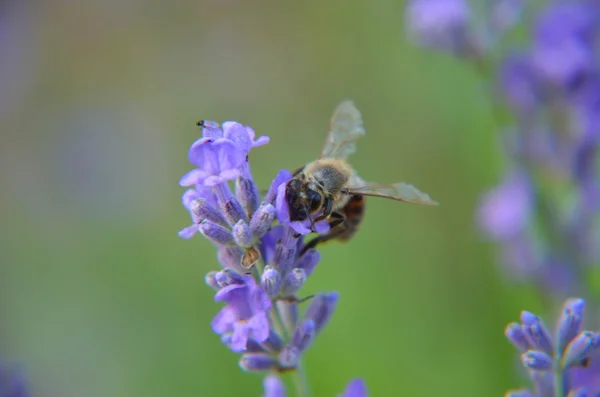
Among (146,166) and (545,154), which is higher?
(146,166)

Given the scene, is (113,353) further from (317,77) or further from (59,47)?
(59,47)

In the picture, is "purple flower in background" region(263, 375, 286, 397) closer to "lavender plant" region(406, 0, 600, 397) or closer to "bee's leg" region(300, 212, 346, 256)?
"bee's leg" region(300, 212, 346, 256)

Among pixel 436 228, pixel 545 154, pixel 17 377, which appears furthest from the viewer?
pixel 436 228

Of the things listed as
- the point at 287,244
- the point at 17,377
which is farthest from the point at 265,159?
the point at 287,244

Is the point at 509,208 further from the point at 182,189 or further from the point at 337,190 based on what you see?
the point at 182,189

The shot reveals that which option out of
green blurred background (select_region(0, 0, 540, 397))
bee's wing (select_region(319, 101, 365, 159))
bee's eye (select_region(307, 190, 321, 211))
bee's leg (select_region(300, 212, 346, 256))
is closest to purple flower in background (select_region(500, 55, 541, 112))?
green blurred background (select_region(0, 0, 540, 397))

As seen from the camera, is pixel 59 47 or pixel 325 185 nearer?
pixel 325 185

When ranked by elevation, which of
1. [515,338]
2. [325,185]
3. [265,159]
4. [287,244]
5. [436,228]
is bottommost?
[515,338]
